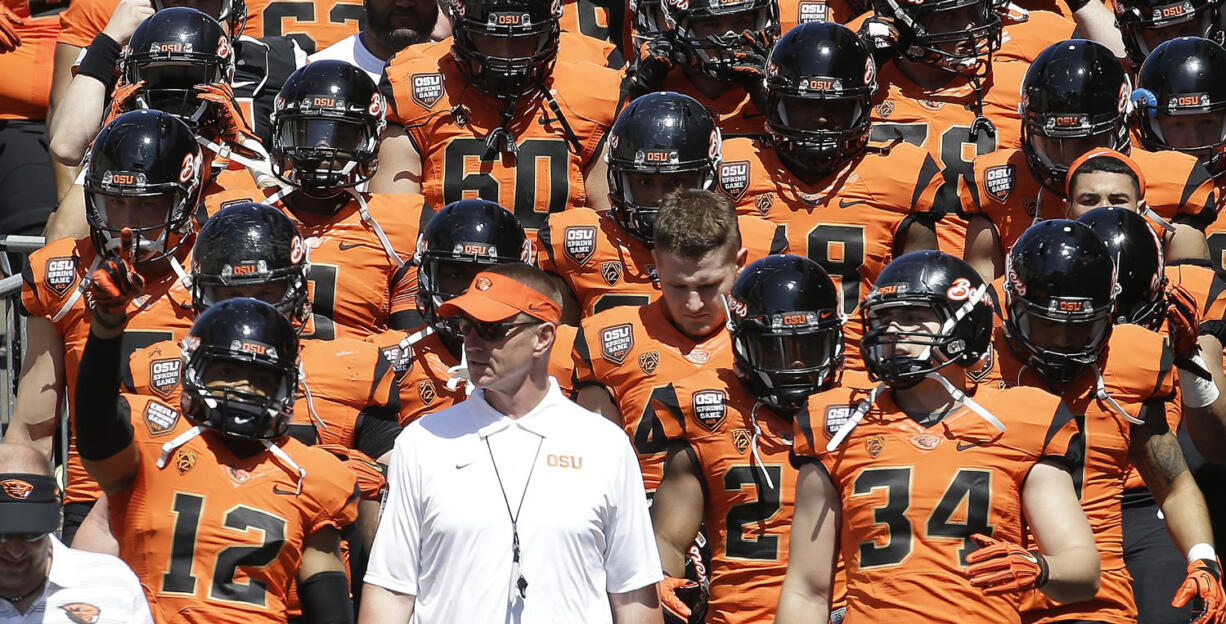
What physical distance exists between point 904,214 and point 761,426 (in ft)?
5.35

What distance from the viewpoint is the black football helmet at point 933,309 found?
6.12 metres

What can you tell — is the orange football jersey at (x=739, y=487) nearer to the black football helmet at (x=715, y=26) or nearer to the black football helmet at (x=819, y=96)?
the black football helmet at (x=819, y=96)

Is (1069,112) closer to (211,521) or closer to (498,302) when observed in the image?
(498,302)

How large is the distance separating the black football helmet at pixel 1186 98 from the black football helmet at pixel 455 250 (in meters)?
2.94

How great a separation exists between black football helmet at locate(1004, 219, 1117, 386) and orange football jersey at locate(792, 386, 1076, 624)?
0.61 meters

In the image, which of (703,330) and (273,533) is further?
(703,330)

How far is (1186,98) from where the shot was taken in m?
8.35

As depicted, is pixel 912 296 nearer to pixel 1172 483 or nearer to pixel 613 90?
pixel 1172 483

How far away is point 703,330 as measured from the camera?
723cm

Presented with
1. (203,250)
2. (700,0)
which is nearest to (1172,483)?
(700,0)

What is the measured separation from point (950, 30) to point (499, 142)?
2.10 metres

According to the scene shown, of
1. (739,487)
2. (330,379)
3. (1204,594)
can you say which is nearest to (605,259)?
(330,379)

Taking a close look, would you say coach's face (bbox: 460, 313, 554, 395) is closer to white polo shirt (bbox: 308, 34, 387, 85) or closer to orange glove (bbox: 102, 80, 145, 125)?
orange glove (bbox: 102, 80, 145, 125)

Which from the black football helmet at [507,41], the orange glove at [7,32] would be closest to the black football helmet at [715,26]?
the black football helmet at [507,41]
